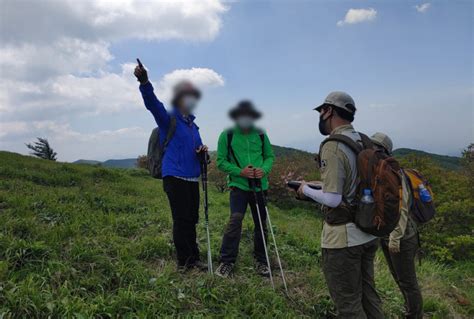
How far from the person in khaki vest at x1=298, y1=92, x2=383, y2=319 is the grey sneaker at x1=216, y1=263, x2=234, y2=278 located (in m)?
1.61

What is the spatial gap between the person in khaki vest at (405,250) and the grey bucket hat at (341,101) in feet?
3.94

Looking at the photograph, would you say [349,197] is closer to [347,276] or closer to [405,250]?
[347,276]

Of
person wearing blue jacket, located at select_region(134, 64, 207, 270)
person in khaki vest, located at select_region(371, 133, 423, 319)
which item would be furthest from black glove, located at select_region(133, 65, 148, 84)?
person in khaki vest, located at select_region(371, 133, 423, 319)

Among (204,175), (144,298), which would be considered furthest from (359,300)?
(204,175)

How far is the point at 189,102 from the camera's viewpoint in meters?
4.11

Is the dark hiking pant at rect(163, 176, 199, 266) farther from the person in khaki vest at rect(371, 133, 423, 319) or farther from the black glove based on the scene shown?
the person in khaki vest at rect(371, 133, 423, 319)

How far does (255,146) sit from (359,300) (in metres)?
2.20

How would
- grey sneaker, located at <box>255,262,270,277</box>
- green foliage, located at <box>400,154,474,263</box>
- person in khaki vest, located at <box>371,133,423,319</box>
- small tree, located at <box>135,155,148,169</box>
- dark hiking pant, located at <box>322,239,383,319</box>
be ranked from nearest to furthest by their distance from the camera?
dark hiking pant, located at <box>322,239,383,319</box> → person in khaki vest, located at <box>371,133,423,319</box> → grey sneaker, located at <box>255,262,270,277</box> → green foliage, located at <box>400,154,474,263</box> → small tree, located at <box>135,155,148,169</box>

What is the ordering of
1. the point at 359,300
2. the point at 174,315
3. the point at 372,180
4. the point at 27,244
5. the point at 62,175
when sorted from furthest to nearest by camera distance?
the point at 62,175, the point at 27,244, the point at 174,315, the point at 359,300, the point at 372,180

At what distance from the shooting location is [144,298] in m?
3.29

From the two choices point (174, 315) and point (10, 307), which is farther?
point (174, 315)

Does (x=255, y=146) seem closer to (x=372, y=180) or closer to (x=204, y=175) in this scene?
(x=204, y=175)

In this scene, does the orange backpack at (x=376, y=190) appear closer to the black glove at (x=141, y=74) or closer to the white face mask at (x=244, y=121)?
the white face mask at (x=244, y=121)

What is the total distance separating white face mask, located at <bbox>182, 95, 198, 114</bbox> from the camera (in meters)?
4.09
